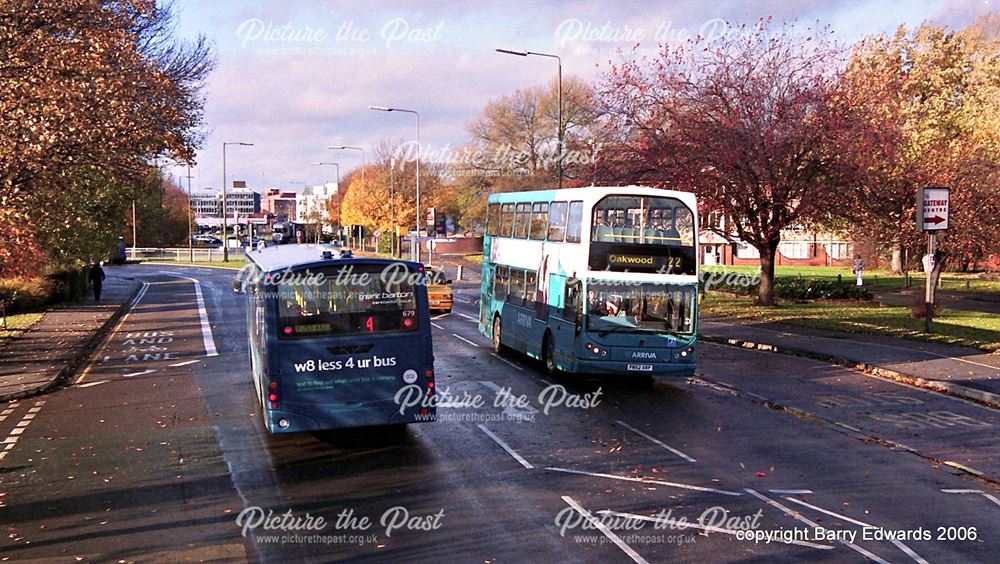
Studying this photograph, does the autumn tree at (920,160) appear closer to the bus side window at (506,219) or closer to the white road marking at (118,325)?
the bus side window at (506,219)

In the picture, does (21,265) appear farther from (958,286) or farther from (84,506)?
(958,286)

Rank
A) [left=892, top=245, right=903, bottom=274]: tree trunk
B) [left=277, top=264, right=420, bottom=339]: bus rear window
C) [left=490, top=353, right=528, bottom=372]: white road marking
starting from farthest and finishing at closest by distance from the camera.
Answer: [left=892, top=245, right=903, bottom=274]: tree trunk, [left=490, top=353, right=528, bottom=372]: white road marking, [left=277, top=264, right=420, bottom=339]: bus rear window

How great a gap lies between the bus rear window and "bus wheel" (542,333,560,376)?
249 inches

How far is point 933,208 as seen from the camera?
21547 mm

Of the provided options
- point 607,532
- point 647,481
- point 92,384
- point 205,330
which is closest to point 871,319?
point 647,481

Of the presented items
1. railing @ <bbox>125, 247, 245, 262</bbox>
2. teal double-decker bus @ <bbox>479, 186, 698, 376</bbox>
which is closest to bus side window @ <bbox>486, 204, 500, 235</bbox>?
teal double-decker bus @ <bbox>479, 186, 698, 376</bbox>

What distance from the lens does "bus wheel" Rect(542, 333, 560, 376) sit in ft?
57.2

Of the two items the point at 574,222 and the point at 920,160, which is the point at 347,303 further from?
the point at 920,160

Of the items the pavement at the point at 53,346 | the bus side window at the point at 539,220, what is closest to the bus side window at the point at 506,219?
the bus side window at the point at 539,220

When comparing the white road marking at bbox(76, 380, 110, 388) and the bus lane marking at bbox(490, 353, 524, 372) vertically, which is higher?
the bus lane marking at bbox(490, 353, 524, 372)

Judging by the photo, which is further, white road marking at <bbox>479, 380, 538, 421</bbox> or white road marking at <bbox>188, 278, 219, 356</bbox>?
white road marking at <bbox>188, 278, 219, 356</bbox>

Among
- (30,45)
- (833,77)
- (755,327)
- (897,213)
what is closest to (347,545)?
(30,45)

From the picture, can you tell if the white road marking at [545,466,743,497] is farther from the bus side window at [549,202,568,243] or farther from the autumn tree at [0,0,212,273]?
the autumn tree at [0,0,212,273]

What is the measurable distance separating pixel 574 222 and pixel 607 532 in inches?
366
